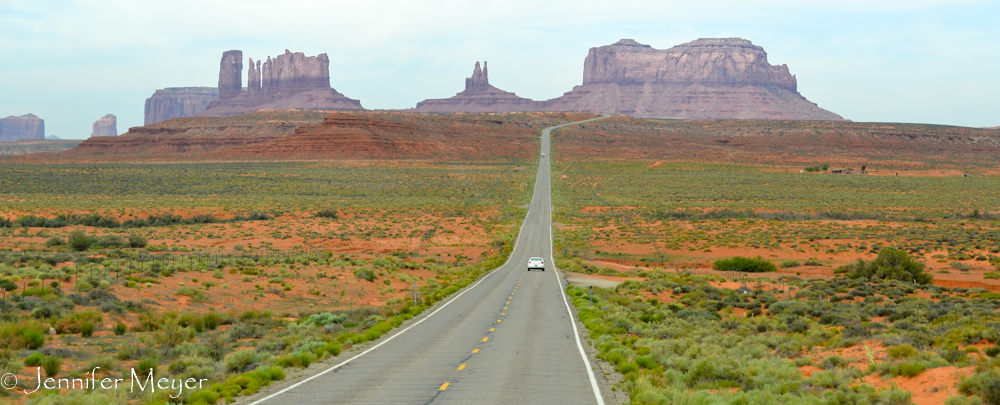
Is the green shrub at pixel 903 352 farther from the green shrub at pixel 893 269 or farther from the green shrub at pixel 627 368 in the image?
the green shrub at pixel 893 269

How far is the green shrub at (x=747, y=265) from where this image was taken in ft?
135

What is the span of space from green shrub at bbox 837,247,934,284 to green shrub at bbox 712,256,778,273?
20.5 ft

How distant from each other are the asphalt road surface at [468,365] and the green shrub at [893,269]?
57.4ft

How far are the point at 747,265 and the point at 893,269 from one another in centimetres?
936

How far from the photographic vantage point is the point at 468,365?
14133 millimetres

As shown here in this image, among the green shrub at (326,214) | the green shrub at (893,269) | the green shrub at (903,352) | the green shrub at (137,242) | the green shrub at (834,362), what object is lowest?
the green shrub at (137,242)

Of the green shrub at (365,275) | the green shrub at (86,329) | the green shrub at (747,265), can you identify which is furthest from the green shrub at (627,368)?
the green shrub at (747,265)

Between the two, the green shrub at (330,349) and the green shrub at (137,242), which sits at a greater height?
the green shrub at (330,349)

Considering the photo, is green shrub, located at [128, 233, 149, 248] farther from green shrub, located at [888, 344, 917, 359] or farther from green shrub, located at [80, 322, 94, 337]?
green shrub, located at [888, 344, 917, 359]

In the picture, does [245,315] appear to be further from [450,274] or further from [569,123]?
[569,123]

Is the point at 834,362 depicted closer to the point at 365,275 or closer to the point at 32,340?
the point at 32,340

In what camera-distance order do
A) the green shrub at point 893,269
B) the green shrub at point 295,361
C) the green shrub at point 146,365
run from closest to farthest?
the green shrub at point 146,365 → the green shrub at point 295,361 → the green shrub at point 893,269

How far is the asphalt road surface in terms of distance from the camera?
38.0 feet

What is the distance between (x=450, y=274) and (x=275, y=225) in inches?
996
